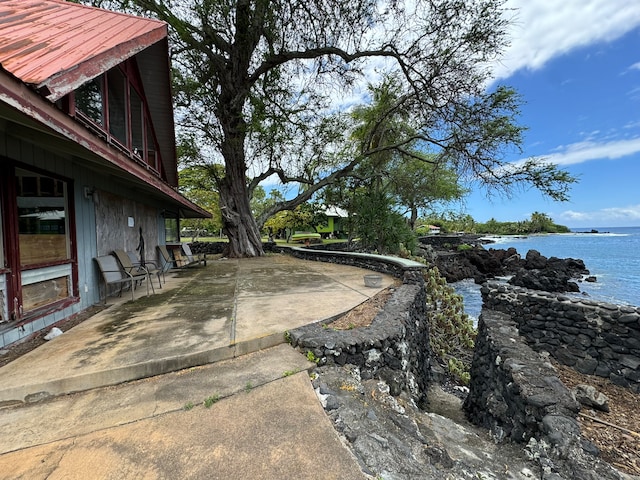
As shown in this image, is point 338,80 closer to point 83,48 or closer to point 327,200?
point 327,200

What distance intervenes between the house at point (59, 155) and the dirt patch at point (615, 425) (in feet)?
19.6

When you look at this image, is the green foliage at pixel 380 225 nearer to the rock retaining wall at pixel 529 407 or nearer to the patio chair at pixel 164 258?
the rock retaining wall at pixel 529 407

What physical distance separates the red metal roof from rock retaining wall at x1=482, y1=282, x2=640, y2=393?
7.79 metres

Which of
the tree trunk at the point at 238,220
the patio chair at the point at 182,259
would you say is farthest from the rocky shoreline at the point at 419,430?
the tree trunk at the point at 238,220

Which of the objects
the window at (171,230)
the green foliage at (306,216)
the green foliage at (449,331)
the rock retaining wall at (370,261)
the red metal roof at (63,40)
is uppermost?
the red metal roof at (63,40)

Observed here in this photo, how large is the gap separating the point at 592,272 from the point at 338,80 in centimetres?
2295

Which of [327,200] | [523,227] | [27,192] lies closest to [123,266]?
[27,192]

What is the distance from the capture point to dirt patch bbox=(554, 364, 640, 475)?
9.57 feet

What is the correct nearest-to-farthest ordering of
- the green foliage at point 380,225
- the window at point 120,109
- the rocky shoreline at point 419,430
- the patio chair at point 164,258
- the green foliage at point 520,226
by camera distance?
1. the rocky shoreline at point 419,430
2. the window at point 120,109
3. the patio chair at point 164,258
4. the green foliage at point 380,225
5. the green foliage at point 520,226

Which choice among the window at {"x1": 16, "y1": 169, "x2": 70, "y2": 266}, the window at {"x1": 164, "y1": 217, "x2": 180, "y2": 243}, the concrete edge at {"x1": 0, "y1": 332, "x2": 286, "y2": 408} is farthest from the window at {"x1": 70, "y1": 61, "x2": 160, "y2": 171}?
the concrete edge at {"x1": 0, "y1": 332, "x2": 286, "y2": 408}

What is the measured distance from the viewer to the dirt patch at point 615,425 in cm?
292

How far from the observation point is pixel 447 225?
176ft

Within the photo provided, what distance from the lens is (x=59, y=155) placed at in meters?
3.78

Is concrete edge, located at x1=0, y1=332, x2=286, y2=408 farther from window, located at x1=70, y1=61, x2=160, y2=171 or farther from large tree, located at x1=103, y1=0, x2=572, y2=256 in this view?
large tree, located at x1=103, y1=0, x2=572, y2=256
